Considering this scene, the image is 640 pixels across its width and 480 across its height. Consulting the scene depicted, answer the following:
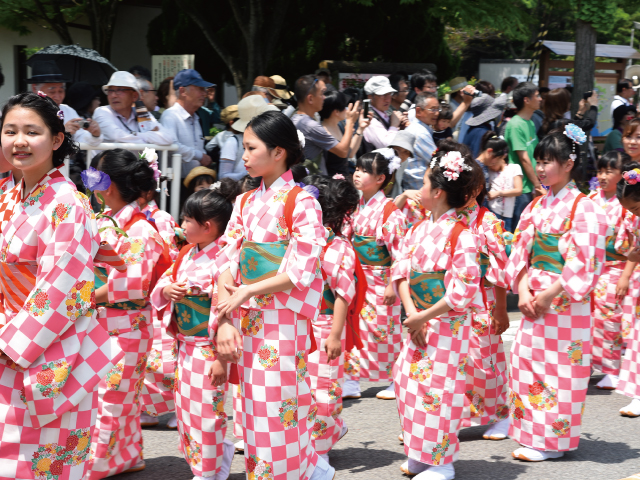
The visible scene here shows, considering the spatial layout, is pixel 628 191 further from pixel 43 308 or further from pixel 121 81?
pixel 43 308

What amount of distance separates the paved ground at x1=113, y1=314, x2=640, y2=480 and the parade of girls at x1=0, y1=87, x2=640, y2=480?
0.31ft

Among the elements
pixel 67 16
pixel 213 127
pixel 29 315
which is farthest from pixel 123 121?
pixel 67 16

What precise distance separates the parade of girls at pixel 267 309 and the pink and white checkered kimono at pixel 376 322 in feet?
0.21

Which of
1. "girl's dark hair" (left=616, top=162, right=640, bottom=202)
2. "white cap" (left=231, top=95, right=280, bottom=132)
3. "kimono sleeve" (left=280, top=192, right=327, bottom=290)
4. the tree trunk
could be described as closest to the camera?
"kimono sleeve" (left=280, top=192, right=327, bottom=290)

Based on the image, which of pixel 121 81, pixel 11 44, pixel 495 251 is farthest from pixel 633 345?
pixel 11 44

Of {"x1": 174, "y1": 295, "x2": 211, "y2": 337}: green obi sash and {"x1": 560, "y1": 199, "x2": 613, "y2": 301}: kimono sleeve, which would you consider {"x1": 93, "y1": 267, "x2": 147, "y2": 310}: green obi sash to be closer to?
{"x1": 174, "y1": 295, "x2": 211, "y2": 337}: green obi sash

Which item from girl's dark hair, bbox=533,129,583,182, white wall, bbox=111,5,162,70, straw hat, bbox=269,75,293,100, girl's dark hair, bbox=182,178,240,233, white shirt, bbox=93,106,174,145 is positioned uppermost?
white wall, bbox=111,5,162,70

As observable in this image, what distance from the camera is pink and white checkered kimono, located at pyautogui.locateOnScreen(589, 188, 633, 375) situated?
5605 millimetres

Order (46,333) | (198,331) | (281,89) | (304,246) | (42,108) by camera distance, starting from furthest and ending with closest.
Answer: (281,89)
(198,331)
(304,246)
(42,108)
(46,333)

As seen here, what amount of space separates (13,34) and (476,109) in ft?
31.2

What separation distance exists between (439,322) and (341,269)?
0.62m

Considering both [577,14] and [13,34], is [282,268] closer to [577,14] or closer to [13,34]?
[577,14]

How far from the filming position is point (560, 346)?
163 inches

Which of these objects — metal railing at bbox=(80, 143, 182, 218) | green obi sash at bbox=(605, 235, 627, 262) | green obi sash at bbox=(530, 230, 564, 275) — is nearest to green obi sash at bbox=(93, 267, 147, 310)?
metal railing at bbox=(80, 143, 182, 218)
